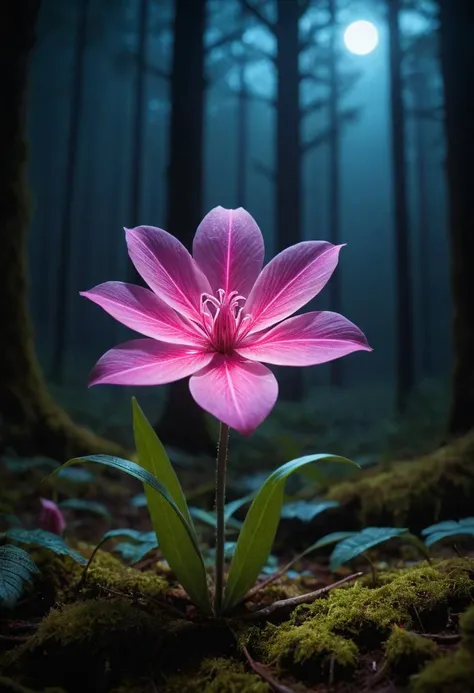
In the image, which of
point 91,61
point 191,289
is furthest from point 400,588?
point 91,61

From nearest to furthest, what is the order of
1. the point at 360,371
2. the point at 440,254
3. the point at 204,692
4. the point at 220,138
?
1. the point at 204,692
2. the point at 440,254
3. the point at 220,138
4. the point at 360,371

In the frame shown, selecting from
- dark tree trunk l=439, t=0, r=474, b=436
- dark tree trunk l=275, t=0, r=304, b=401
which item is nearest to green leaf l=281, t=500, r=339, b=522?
dark tree trunk l=439, t=0, r=474, b=436

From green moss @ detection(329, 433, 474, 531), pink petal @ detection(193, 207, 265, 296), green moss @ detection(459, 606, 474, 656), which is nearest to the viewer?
green moss @ detection(459, 606, 474, 656)

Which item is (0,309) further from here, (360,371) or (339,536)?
(360,371)

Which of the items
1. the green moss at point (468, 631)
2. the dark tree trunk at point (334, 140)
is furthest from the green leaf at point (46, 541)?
the dark tree trunk at point (334, 140)

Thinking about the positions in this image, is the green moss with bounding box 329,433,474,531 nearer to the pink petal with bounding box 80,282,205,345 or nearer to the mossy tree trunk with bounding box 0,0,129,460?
the pink petal with bounding box 80,282,205,345

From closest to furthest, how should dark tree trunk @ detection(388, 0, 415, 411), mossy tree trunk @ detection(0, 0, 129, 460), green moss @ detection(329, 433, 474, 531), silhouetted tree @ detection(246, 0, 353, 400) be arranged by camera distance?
green moss @ detection(329, 433, 474, 531) < mossy tree trunk @ detection(0, 0, 129, 460) < silhouetted tree @ detection(246, 0, 353, 400) < dark tree trunk @ detection(388, 0, 415, 411)

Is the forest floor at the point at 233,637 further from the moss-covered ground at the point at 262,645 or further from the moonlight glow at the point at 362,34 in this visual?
the moonlight glow at the point at 362,34
